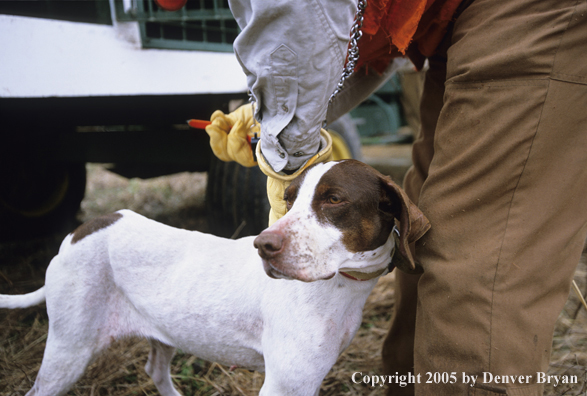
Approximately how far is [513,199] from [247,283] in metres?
0.98

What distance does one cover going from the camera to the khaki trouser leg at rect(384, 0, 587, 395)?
3.95 feet

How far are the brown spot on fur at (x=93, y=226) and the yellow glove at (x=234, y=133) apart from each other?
0.53m

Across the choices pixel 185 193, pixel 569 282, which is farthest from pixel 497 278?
pixel 185 193

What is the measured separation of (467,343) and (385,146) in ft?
28.0

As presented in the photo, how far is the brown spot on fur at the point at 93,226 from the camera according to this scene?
1821 millimetres

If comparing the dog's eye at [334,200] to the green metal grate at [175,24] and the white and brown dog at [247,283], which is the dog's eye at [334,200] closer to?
the white and brown dog at [247,283]

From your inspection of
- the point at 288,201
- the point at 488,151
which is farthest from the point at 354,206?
the point at 488,151

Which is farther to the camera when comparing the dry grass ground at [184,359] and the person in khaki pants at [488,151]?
the dry grass ground at [184,359]

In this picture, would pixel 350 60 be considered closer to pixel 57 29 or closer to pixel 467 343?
pixel 467 343

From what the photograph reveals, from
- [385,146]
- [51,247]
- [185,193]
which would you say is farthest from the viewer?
[385,146]

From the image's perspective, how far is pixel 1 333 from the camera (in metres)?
2.59

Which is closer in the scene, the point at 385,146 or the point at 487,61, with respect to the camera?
the point at 487,61

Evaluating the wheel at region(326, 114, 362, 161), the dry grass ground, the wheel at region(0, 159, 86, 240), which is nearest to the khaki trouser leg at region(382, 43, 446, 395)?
the dry grass ground

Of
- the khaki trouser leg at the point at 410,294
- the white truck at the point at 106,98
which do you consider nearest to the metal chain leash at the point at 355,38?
the khaki trouser leg at the point at 410,294
